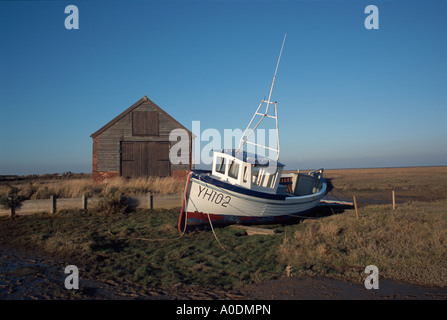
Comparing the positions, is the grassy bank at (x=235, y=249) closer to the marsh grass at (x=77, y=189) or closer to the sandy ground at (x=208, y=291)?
the sandy ground at (x=208, y=291)

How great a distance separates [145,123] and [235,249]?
17515mm

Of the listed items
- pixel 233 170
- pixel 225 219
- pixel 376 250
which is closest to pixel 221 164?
pixel 233 170

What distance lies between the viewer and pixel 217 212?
12.5 meters

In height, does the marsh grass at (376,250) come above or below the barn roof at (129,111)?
below

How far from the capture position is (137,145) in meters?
24.6

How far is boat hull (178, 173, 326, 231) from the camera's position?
12.1 metres

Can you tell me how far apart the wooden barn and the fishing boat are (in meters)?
10.0

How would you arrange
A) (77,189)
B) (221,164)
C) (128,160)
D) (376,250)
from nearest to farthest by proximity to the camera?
1. (376,250)
2. (221,164)
3. (77,189)
4. (128,160)

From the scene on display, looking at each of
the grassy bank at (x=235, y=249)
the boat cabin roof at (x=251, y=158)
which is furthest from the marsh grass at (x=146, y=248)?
the boat cabin roof at (x=251, y=158)

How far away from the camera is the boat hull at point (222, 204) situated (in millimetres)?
12094

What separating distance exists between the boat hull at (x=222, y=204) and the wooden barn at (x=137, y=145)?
12343 millimetres

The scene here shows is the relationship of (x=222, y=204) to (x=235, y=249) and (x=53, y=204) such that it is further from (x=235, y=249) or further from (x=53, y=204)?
(x=53, y=204)
